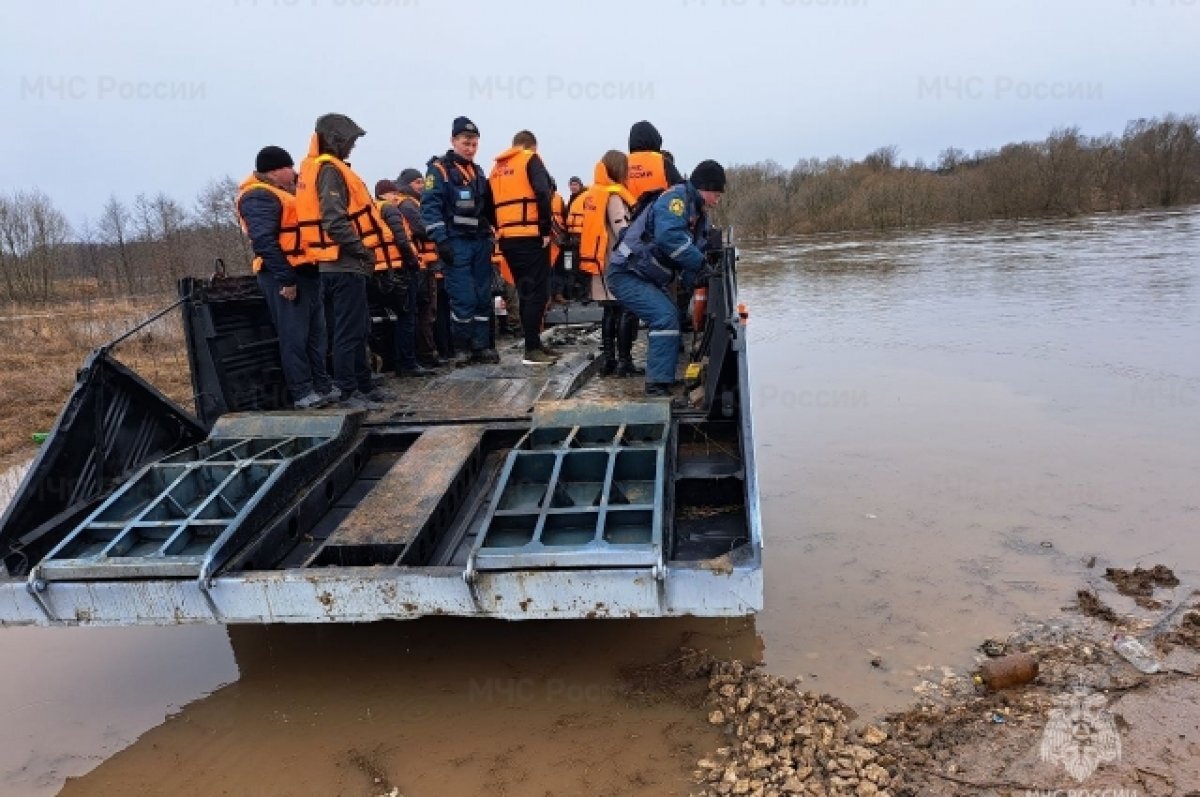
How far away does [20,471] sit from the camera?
295 inches

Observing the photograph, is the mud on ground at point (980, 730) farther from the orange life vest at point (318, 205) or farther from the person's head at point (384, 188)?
the person's head at point (384, 188)

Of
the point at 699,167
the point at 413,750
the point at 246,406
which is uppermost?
the point at 699,167

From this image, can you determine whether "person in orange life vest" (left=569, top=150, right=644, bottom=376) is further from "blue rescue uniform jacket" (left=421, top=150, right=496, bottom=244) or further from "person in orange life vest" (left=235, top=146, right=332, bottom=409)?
"person in orange life vest" (left=235, top=146, right=332, bottom=409)

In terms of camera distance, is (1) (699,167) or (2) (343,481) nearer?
(2) (343,481)

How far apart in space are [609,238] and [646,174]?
497mm

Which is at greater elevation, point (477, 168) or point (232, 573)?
point (477, 168)

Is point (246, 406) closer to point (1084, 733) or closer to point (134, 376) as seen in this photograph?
point (134, 376)

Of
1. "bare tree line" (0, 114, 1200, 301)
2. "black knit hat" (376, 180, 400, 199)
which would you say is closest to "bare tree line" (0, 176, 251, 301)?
"bare tree line" (0, 114, 1200, 301)

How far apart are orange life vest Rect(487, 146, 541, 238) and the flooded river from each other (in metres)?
2.51

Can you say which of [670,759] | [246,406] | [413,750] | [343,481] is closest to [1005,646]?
[670,759]

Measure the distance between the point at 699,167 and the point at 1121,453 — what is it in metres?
3.79

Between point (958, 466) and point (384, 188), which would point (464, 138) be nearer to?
point (384, 188)

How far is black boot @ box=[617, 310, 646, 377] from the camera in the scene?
221 inches

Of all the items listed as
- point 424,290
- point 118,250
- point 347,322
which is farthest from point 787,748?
point 118,250
